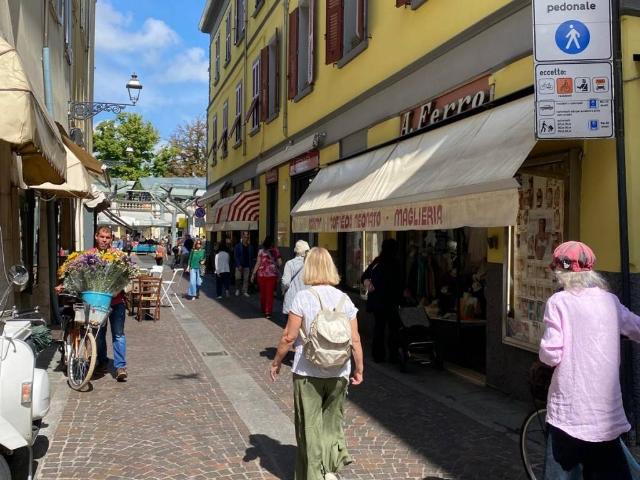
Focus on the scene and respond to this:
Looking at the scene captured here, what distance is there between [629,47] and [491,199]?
169 centimetres

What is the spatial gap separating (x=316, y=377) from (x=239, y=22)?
19.8m

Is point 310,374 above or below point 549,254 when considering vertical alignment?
below

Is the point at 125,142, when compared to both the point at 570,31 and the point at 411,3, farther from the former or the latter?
the point at 570,31

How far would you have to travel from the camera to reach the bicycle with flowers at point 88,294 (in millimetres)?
6547

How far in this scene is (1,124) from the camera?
14.4 feet

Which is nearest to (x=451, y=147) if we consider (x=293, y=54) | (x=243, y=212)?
(x=293, y=54)

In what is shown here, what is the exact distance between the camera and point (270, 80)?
1706cm

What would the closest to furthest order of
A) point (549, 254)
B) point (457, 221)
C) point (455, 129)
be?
1. point (457, 221)
2. point (549, 254)
3. point (455, 129)

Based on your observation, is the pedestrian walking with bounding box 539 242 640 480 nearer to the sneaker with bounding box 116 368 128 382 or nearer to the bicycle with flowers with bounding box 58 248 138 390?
the bicycle with flowers with bounding box 58 248 138 390

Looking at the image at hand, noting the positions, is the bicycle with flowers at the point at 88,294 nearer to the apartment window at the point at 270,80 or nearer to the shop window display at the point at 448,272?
the shop window display at the point at 448,272

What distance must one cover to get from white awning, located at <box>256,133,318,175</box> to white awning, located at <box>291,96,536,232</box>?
138 inches

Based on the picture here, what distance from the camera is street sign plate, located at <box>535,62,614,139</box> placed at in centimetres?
405

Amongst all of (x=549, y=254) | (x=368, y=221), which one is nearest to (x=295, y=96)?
(x=368, y=221)

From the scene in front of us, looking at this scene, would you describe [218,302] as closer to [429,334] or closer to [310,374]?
Answer: [429,334]
